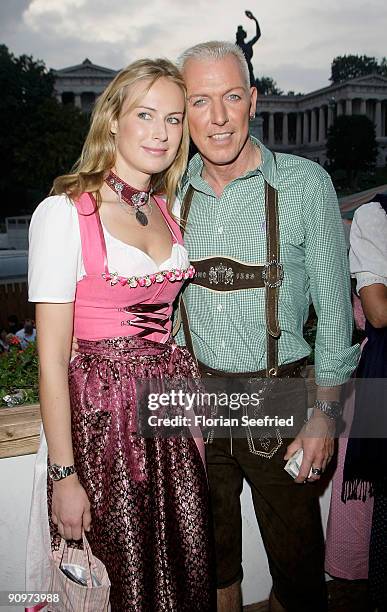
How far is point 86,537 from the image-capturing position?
5.69ft

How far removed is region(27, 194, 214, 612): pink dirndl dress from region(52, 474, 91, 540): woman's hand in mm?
42

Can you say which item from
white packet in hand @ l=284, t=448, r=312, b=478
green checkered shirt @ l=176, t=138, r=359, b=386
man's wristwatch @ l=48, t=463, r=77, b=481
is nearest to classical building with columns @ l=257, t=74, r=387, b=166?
green checkered shirt @ l=176, t=138, r=359, b=386

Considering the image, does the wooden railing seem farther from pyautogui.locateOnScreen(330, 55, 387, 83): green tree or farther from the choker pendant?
pyautogui.locateOnScreen(330, 55, 387, 83): green tree

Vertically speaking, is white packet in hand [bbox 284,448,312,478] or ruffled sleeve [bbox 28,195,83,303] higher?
ruffled sleeve [bbox 28,195,83,303]

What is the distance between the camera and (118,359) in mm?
1770

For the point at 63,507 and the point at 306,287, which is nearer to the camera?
the point at 63,507

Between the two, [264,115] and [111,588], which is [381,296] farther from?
[264,115]

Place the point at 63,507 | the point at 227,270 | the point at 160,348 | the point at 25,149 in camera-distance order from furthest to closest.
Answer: the point at 25,149 → the point at 227,270 → the point at 160,348 → the point at 63,507

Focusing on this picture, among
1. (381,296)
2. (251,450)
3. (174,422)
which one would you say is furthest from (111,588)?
(381,296)

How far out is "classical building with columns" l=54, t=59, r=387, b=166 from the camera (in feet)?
202

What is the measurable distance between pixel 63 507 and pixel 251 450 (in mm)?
709

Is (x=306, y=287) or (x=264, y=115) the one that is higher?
(x=264, y=115)

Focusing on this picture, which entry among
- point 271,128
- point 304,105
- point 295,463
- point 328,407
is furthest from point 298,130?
point 295,463

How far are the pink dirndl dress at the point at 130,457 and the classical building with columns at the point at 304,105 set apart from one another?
2325 inches
